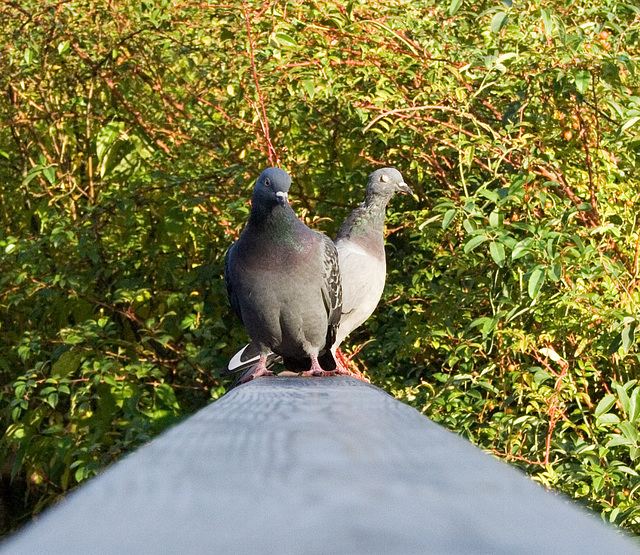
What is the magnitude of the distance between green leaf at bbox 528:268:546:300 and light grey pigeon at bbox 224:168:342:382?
62cm

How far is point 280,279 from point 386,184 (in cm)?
107

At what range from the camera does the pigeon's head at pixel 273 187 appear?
9.04 feet

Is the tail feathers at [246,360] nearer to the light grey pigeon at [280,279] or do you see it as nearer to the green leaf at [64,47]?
the light grey pigeon at [280,279]

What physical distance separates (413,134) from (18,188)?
295 cm

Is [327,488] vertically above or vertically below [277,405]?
above

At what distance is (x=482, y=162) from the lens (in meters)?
3.84

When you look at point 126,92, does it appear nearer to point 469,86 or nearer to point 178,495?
point 469,86

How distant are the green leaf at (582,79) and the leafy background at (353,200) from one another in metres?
0.01

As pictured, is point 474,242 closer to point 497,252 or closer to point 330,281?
point 497,252

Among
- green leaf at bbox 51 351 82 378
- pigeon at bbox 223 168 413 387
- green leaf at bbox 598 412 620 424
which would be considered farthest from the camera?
green leaf at bbox 51 351 82 378

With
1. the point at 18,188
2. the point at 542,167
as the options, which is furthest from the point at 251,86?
the point at 18,188

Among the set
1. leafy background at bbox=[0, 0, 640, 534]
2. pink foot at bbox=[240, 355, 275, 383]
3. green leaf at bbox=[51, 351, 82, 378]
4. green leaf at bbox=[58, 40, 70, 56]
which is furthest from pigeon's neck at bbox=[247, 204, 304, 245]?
green leaf at bbox=[58, 40, 70, 56]

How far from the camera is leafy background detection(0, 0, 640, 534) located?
128 inches

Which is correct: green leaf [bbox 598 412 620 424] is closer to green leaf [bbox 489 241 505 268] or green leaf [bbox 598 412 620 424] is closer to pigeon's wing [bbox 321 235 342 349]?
green leaf [bbox 489 241 505 268]
